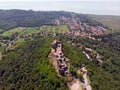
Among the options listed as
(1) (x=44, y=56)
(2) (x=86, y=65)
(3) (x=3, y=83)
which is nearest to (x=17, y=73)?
(3) (x=3, y=83)

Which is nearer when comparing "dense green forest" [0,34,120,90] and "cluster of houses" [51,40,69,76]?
"dense green forest" [0,34,120,90]

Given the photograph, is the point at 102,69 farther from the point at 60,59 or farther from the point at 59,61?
the point at 59,61

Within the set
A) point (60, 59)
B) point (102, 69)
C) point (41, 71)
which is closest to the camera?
point (41, 71)

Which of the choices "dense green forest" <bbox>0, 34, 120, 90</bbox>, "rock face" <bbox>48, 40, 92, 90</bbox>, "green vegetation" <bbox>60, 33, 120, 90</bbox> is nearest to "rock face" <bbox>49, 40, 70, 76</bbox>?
"rock face" <bbox>48, 40, 92, 90</bbox>

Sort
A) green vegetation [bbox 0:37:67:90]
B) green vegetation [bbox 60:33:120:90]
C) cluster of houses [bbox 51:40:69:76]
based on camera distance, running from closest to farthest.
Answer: green vegetation [bbox 0:37:67:90], cluster of houses [bbox 51:40:69:76], green vegetation [bbox 60:33:120:90]

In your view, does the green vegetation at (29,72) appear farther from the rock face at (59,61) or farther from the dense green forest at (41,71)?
the rock face at (59,61)

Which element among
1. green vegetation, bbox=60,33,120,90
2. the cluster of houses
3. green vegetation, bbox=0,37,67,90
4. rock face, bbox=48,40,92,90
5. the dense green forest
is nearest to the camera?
rock face, bbox=48,40,92,90

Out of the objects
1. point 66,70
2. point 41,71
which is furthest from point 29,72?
point 66,70

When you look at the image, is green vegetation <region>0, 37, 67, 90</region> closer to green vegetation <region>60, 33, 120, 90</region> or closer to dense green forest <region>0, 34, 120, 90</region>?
dense green forest <region>0, 34, 120, 90</region>

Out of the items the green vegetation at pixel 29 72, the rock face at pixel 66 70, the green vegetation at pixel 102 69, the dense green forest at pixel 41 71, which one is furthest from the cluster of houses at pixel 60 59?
the green vegetation at pixel 102 69

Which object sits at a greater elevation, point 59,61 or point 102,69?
point 59,61

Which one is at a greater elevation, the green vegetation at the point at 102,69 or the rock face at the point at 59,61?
the rock face at the point at 59,61

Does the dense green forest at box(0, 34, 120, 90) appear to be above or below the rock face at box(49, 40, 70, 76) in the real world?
below
